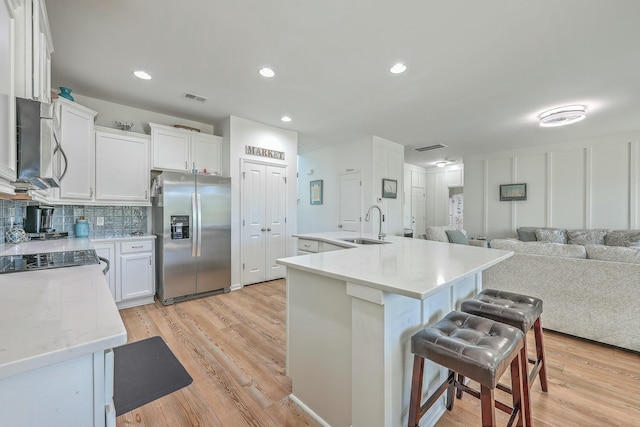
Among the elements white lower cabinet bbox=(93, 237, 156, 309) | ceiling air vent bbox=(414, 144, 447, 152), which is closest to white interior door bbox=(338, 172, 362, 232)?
ceiling air vent bbox=(414, 144, 447, 152)

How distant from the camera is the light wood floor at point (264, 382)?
1535 mm

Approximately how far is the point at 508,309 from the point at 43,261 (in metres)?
2.67

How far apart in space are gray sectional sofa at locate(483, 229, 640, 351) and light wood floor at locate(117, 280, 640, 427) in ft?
0.54

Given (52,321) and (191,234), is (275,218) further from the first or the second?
(52,321)

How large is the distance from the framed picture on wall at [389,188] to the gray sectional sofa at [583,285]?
258 centimetres

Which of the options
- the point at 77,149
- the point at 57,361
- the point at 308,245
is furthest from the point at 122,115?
the point at 57,361

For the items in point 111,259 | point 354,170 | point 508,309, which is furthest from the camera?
point 354,170

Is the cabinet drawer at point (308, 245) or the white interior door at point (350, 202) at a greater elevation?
the white interior door at point (350, 202)

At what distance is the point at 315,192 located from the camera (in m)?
6.09

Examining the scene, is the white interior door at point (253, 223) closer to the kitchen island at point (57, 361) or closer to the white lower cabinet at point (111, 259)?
the white lower cabinet at point (111, 259)

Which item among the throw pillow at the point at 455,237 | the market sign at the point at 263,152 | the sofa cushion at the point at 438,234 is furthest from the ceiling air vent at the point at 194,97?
the throw pillow at the point at 455,237

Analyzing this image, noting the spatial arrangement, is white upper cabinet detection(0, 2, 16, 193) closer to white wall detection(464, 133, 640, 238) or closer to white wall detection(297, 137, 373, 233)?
white wall detection(297, 137, 373, 233)

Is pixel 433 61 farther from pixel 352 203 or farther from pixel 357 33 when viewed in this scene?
pixel 352 203

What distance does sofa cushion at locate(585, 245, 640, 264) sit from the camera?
2207mm
